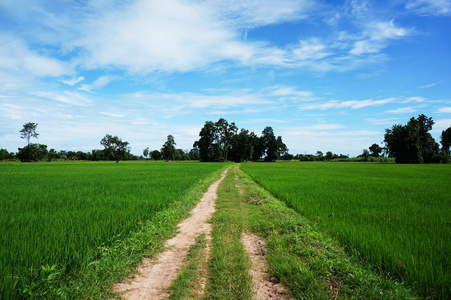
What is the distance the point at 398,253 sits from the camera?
3555 millimetres

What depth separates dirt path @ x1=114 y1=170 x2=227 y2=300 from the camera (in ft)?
10.3

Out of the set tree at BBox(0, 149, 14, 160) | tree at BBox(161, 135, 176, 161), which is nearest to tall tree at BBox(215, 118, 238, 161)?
tree at BBox(161, 135, 176, 161)

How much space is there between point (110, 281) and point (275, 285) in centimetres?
273

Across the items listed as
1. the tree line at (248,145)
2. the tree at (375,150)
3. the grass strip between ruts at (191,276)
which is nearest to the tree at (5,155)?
the tree line at (248,145)

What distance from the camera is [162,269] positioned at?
151 inches

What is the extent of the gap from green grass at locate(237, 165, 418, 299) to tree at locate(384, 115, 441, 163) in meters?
88.3

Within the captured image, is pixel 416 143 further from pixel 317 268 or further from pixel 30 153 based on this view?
pixel 30 153

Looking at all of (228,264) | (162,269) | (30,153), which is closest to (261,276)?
(228,264)

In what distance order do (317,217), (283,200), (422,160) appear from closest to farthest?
(317,217) < (283,200) < (422,160)

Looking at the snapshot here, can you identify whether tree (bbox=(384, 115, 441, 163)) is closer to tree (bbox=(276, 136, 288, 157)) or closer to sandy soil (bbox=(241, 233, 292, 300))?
tree (bbox=(276, 136, 288, 157))

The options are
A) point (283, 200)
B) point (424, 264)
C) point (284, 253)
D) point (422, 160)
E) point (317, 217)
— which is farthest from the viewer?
point (422, 160)

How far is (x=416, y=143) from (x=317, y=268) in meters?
90.7

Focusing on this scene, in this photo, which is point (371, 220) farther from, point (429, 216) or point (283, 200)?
point (283, 200)

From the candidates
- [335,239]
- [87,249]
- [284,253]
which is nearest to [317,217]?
[335,239]
